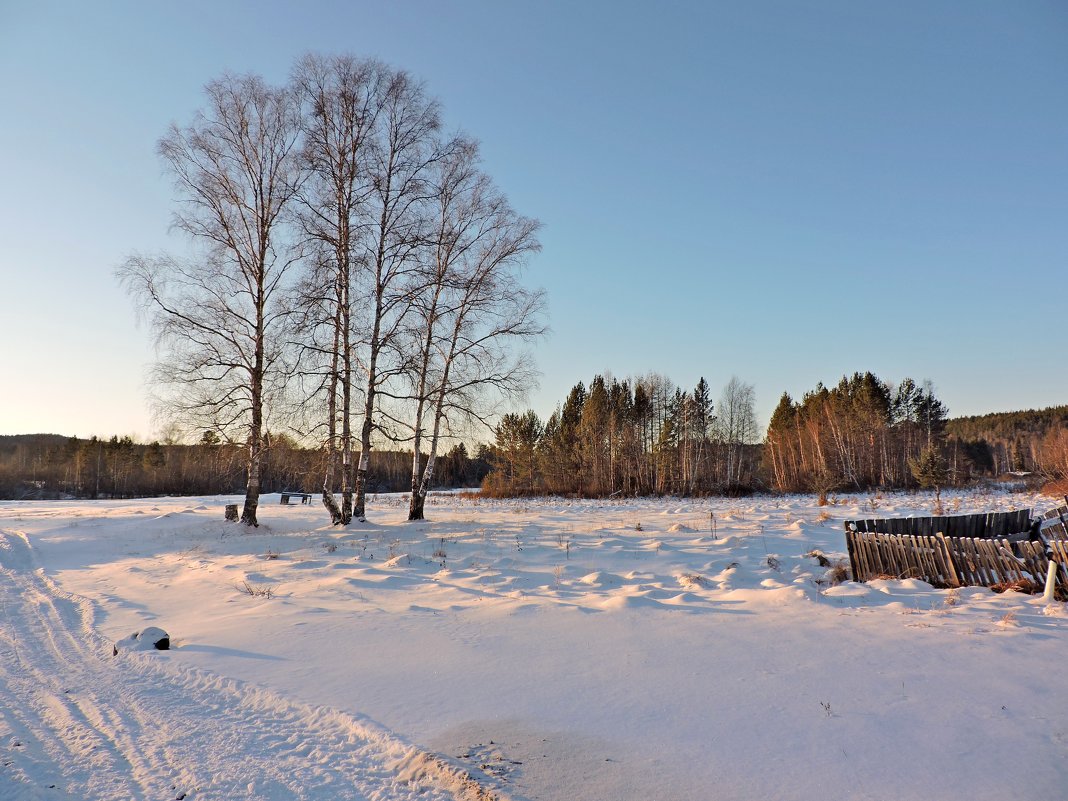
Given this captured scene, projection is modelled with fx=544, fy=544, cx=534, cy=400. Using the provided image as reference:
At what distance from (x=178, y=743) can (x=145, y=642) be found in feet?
9.00

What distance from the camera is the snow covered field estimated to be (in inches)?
132

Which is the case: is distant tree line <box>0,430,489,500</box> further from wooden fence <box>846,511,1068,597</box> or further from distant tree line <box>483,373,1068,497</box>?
wooden fence <box>846,511,1068,597</box>

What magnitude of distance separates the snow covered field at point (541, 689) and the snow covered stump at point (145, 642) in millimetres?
141

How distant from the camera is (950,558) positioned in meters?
7.80

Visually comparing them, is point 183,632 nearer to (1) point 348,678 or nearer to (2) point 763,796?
(1) point 348,678

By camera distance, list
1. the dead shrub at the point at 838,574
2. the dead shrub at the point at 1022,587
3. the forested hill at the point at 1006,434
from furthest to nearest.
Answer: the forested hill at the point at 1006,434, the dead shrub at the point at 838,574, the dead shrub at the point at 1022,587

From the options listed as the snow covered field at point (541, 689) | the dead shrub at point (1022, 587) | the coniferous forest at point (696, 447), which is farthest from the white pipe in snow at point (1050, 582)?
the coniferous forest at point (696, 447)

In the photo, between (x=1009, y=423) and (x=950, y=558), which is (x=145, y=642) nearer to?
(x=950, y=558)

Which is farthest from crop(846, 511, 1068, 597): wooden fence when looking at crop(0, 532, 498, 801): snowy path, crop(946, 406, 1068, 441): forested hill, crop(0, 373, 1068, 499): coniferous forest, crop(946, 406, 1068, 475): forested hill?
crop(946, 406, 1068, 441): forested hill

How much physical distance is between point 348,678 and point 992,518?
38.6 ft

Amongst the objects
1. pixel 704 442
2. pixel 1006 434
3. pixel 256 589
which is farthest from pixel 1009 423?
pixel 256 589

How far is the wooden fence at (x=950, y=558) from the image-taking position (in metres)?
7.19

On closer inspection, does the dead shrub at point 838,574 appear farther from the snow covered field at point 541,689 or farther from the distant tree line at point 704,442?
the distant tree line at point 704,442

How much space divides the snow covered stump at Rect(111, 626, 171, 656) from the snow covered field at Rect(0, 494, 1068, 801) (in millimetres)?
141
